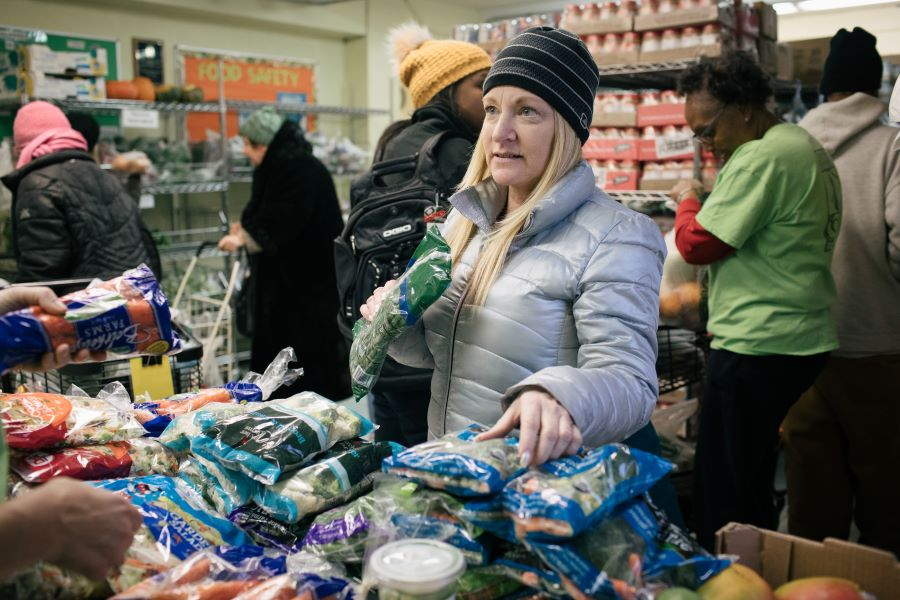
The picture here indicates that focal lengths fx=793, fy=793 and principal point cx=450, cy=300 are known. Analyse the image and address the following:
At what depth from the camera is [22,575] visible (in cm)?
100

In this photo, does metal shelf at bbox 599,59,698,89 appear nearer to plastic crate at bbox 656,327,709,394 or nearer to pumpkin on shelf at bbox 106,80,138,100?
plastic crate at bbox 656,327,709,394

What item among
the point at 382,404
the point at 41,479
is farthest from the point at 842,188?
the point at 41,479

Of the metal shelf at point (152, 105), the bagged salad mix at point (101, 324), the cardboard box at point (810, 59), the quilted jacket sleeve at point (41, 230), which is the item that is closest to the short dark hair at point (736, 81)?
the bagged salad mix at point (101, 324)

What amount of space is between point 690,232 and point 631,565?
6.75 feet

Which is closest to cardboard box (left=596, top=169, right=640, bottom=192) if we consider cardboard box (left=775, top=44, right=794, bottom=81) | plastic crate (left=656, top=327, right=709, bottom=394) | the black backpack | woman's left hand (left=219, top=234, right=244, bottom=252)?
plastic crate (left=656, top=327, right=709, bottom=394)

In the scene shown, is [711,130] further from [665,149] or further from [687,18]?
[687,18]

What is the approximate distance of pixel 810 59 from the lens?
5.50m

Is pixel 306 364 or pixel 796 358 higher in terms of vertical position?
pixel 796 358

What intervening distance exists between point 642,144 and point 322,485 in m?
3.15

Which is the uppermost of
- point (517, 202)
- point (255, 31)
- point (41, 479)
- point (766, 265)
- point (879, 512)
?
point (255, 31)

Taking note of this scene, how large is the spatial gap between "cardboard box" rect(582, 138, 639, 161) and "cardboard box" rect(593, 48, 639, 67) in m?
0.38

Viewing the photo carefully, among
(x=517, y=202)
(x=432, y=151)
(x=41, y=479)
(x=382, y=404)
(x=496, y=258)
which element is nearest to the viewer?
(x=41, y=479)

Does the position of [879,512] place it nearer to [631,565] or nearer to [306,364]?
[631,565]

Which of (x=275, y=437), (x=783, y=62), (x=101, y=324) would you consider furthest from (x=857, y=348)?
(x=101, y=324)
